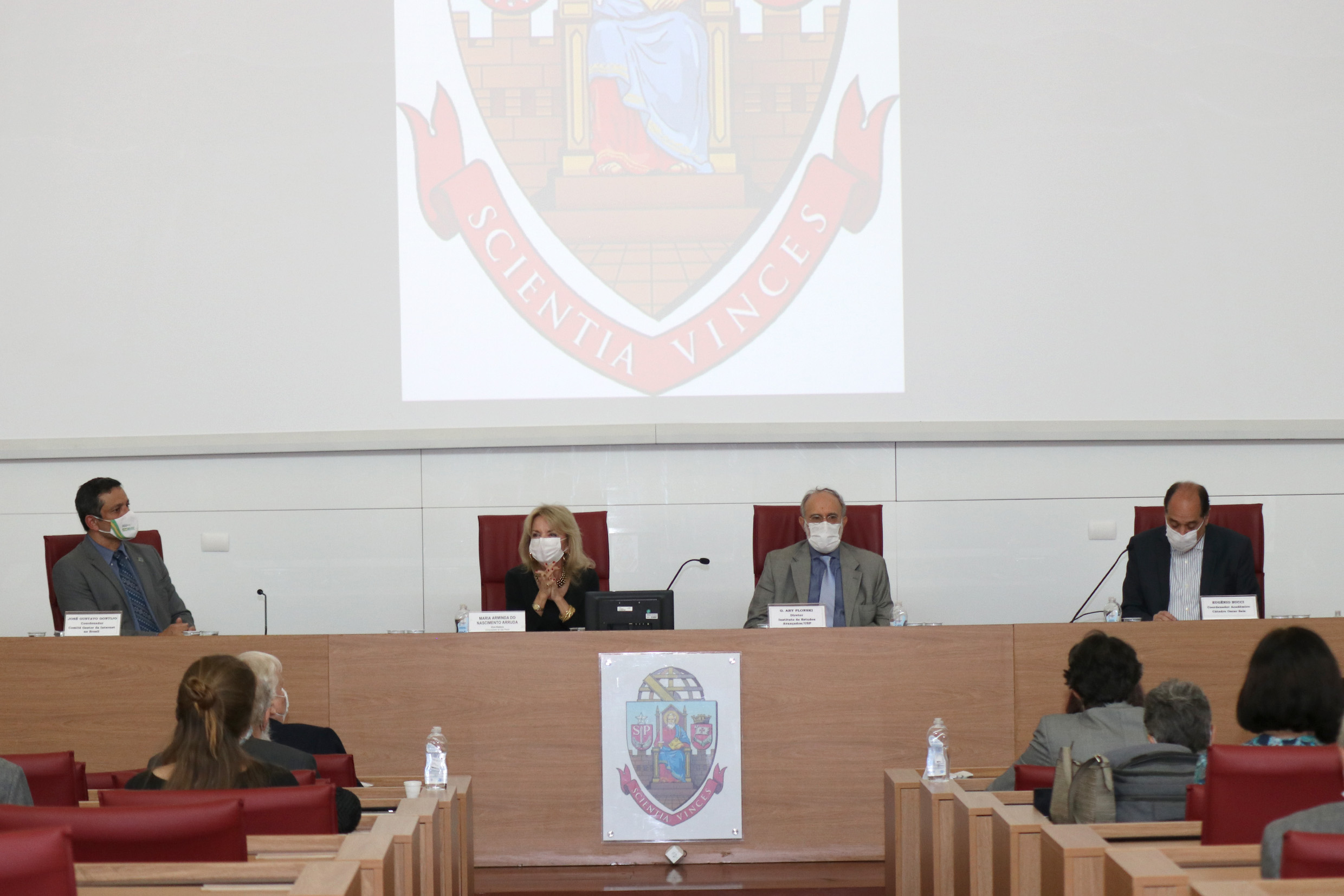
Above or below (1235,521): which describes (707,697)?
below

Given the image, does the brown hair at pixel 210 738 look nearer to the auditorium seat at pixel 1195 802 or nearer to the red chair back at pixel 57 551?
the auditorium seat at pixel 1195 802

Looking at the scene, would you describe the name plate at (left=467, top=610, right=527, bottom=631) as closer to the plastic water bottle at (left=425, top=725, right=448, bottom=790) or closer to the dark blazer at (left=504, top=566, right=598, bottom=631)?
the dark blazer at (left=504, top=566, right=598, bottom=631)

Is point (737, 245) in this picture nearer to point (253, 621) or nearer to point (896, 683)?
point (896, 683)

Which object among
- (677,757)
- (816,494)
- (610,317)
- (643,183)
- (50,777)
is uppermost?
(643,183)

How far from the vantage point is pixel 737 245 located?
530 centimetres

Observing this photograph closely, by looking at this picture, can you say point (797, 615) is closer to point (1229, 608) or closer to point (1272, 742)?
point (1229, 608)

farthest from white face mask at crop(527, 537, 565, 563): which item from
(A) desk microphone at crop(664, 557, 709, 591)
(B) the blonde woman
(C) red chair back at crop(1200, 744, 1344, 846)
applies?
(C) red chair back at crop(1200, 744, 1344, 846)

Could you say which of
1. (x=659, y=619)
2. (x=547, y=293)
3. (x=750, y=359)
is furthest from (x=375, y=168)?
(x=659, y=619)

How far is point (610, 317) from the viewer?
5.32 metres

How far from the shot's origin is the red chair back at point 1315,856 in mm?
1526

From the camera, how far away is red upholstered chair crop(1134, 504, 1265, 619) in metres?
4.56

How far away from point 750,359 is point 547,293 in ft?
3.08

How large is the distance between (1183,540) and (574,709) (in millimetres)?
2231

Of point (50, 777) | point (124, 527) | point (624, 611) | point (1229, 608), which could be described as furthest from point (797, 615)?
point (124, 527)
